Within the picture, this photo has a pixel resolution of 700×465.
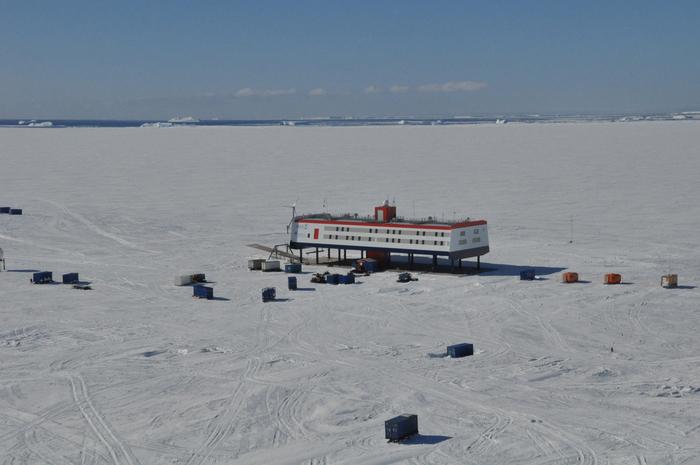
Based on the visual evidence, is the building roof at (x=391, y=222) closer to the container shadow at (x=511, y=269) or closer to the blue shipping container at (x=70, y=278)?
the container shadow at (x=511, y=269)

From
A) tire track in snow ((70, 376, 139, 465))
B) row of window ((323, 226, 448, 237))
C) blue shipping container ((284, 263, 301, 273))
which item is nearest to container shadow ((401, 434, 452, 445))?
tire track in snow ((70, 376, 139, 465))

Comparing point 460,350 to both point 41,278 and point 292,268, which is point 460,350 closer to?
point 292,268

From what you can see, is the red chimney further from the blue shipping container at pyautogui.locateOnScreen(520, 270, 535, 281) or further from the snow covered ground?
the blue shipping container at pyautogui.locateOnScreen(520, 270, 535, 281)

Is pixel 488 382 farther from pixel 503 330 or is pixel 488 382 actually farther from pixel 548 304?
pixel 548 304

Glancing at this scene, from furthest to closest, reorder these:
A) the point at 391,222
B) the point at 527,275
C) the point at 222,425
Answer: the point at 391,222, the point at 527,275, the point at 222,425

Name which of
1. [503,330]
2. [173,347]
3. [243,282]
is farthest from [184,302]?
[503,330]

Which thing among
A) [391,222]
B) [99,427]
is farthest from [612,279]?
[99,427]

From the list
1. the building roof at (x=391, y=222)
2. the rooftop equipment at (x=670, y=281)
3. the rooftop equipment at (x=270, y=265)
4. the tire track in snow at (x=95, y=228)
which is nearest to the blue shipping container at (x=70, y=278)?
the rooftop equipment at (x=270, y=265)
